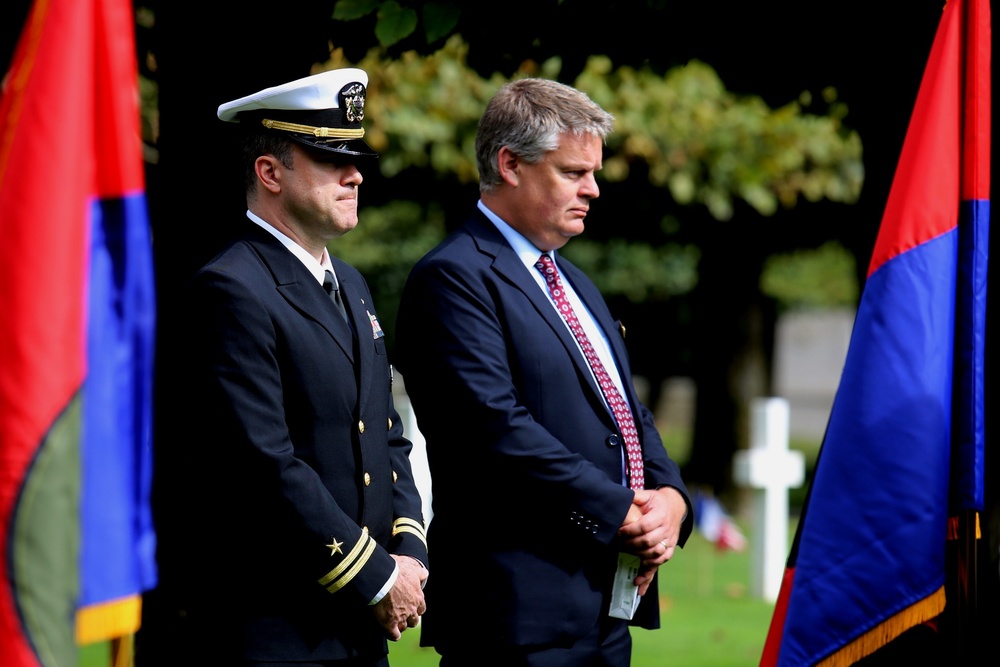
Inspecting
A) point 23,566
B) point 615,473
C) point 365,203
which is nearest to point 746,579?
point 365,203

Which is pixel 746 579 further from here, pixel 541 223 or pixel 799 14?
pixel 541 223

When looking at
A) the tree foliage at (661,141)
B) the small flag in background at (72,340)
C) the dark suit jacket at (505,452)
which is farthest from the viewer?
the tree foliage at (661,141)

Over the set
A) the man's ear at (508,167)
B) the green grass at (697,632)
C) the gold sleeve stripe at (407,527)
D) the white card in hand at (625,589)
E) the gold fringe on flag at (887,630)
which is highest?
the man's ear at (508,167)

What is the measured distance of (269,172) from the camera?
3463 mm

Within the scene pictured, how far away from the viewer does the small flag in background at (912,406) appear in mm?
3195

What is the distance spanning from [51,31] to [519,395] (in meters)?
1.57

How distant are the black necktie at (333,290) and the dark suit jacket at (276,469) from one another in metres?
0.06

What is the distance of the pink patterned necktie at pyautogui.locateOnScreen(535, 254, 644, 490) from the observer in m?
3.79

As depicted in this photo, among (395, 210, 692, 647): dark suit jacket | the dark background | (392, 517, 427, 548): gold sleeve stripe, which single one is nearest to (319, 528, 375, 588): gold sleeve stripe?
(392, 517, 427, 548): gold sleeve stripe

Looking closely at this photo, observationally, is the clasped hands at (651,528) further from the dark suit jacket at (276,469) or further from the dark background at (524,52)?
the dark background at (524,52)

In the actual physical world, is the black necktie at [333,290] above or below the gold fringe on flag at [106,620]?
above

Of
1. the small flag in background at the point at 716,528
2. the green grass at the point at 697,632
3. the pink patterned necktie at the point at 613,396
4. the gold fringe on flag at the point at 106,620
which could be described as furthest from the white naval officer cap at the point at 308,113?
the small flag in background at the point at 716,528

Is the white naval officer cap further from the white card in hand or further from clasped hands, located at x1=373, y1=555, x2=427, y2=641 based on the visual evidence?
the white card in hand

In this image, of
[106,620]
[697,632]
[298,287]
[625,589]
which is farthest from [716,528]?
[106,620]
